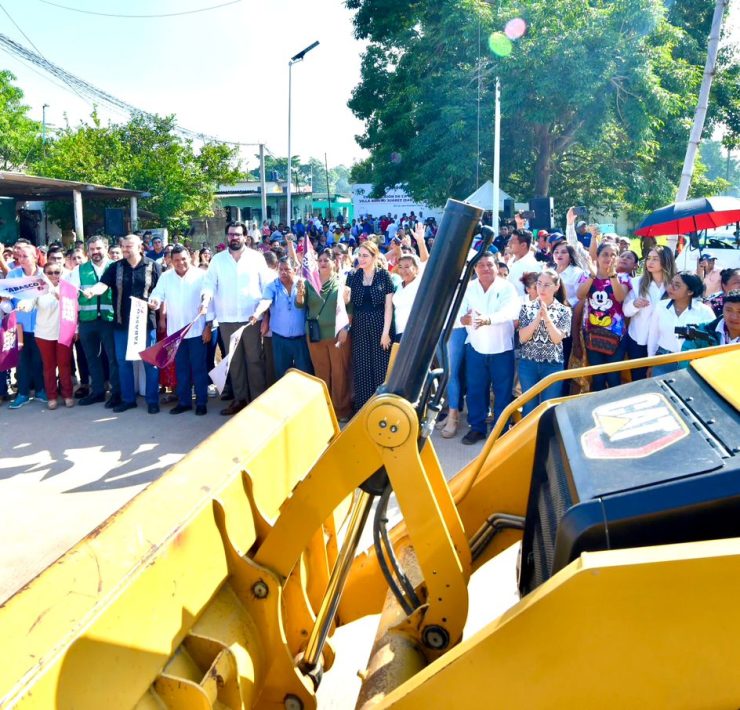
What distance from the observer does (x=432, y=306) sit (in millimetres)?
1856

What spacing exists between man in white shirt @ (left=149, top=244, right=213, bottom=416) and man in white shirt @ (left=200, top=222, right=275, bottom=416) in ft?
0.41

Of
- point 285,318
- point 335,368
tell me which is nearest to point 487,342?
point 335,368

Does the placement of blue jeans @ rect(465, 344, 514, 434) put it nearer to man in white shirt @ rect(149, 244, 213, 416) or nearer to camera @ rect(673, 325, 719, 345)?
camera @ rect(673, 325, 719, 345)

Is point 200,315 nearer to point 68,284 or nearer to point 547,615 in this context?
point 68,284

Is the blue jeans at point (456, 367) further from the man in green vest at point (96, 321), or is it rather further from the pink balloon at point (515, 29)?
the pink balloon at point (515, 29)

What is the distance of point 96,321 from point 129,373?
700mm

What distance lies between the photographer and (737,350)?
7.19 ft

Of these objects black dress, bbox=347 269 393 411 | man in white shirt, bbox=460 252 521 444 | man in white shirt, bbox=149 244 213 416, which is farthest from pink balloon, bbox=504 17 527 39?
man in white shirt, bbox=460 252 521 444

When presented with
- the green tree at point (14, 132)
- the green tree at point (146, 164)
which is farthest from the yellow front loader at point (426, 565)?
the green tree at point (14, 132)

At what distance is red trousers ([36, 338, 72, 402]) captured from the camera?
7707 mm

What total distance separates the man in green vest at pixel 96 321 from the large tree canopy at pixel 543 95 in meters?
17.4

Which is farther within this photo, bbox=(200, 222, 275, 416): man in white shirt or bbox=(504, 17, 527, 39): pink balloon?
bbox=(504, 17, 527, 39): pink balloon

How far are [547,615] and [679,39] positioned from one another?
3013cm

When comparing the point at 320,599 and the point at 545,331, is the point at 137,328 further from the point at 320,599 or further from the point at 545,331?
the point at 320,599
